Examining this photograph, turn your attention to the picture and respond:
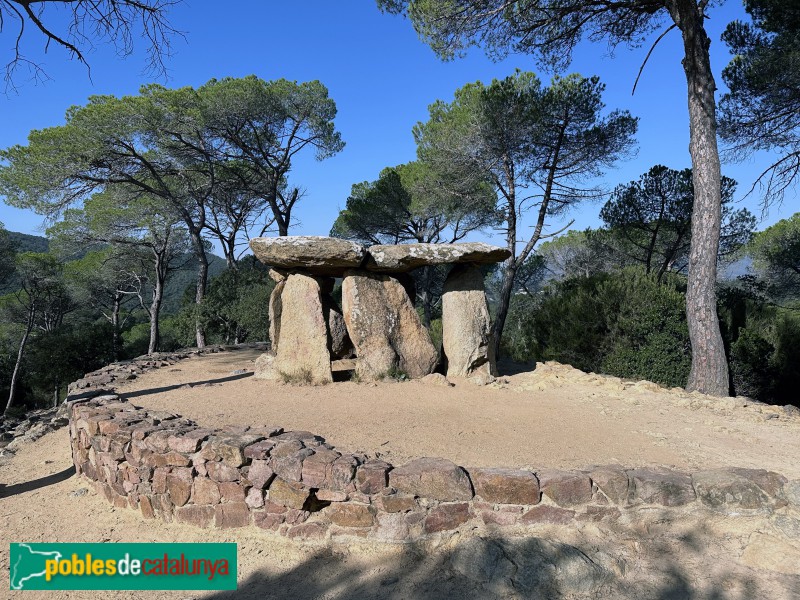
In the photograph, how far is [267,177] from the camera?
605 inches

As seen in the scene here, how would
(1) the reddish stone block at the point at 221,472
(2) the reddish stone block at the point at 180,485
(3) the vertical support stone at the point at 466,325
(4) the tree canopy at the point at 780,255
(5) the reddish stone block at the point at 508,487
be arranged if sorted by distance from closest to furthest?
(5) the reddish stone block at the point at 508,487
(1) the reddish stone block at the point at 221,472
(2) the reddish stone block at the point at 180,485
(3) the vertical support stone at the point at 466,325
(4) the tree canopy at the point at 780,255

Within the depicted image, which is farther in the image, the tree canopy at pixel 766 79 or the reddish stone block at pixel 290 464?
the tree canopy at pixel 766 79

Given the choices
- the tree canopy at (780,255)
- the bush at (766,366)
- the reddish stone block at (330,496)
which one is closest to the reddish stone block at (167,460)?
the reddish stone block at (330,496)

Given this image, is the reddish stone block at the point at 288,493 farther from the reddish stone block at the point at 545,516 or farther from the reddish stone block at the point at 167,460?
the reddish stone block at the point at 545,516

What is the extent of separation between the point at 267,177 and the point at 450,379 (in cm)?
1075

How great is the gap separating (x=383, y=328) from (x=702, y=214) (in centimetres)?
493

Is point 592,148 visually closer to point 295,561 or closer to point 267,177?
point 267,177

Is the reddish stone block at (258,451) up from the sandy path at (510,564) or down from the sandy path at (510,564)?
up

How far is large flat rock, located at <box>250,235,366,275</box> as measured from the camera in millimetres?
→ 6691

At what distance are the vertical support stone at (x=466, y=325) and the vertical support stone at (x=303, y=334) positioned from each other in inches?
71.1

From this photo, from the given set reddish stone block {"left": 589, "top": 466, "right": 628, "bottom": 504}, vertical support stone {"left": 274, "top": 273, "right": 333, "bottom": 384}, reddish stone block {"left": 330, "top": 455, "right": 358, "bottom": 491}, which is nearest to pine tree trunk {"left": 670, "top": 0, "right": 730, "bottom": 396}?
reddish stone block {"left": 589, "top": 466, "right": 628, "bottom": 504}

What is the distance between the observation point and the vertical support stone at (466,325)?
23.6 feet

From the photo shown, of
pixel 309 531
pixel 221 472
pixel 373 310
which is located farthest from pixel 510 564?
pixel 373 310

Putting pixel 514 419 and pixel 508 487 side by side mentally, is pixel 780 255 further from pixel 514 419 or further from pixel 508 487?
pixel 508 487
